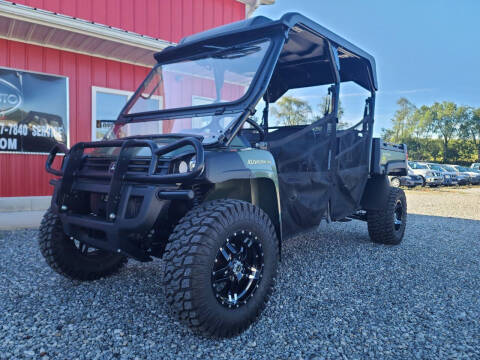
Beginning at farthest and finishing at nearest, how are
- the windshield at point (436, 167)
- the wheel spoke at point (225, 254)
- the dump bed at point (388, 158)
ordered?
the windshield at point (436, 167) < the dump bed at point (388, 158) < the wheel spoke at point (225, 254)

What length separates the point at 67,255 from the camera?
3215 mm

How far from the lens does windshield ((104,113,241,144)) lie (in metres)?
2.89

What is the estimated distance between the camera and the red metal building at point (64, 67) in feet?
20.7

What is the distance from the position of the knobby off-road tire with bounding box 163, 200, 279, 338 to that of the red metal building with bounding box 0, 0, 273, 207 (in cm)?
533

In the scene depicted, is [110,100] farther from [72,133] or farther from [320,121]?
[320,121]

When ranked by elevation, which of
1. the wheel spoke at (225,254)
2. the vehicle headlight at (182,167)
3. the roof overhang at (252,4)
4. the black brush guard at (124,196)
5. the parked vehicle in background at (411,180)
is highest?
the roof overhang at (252,4)

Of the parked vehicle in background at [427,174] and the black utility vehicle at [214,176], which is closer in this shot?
the black utility vehicle at [214,176]

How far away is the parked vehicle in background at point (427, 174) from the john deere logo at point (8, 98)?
20107mm

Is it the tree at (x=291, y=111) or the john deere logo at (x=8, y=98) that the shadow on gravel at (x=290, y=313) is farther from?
the john deere logo at (x=8, y=98)

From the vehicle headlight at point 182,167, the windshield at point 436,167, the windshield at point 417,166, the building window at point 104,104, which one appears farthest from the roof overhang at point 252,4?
the windshield at point 436,167

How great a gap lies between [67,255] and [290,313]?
6.47ft

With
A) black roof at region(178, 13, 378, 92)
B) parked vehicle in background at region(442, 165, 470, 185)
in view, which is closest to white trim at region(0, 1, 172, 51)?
black roof at region(178, 13, 378, 92)

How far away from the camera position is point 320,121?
3.85 meters

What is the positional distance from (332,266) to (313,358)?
2.10 meters
